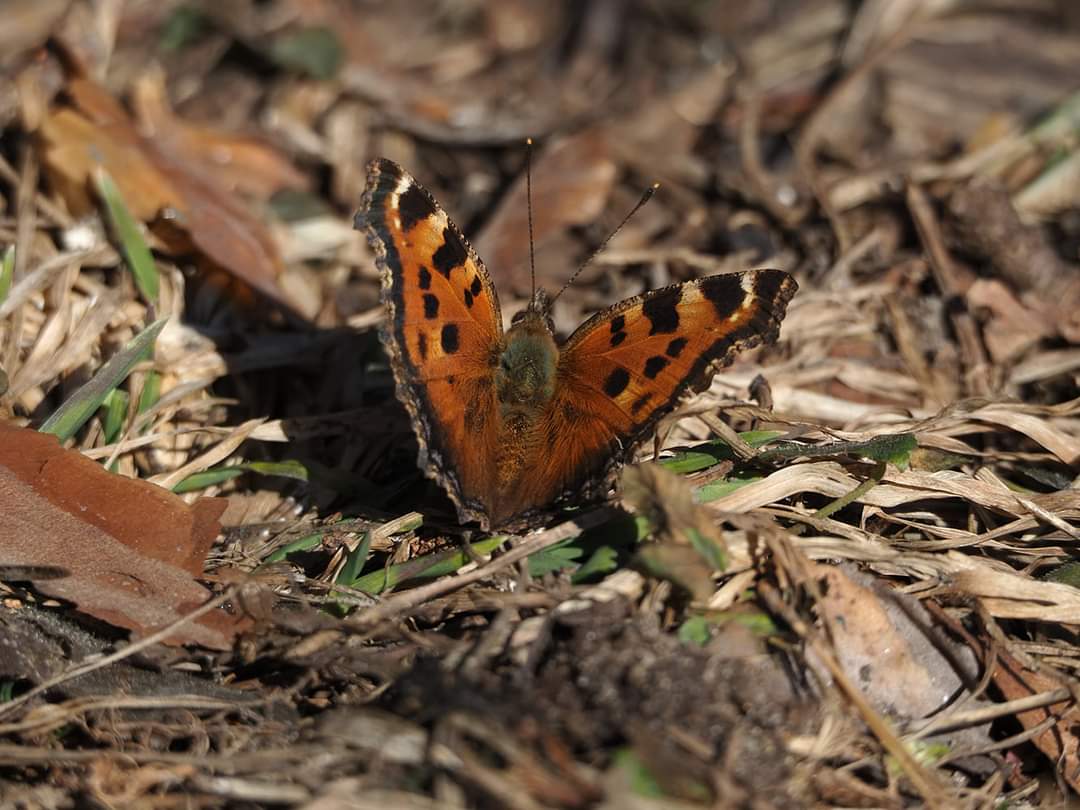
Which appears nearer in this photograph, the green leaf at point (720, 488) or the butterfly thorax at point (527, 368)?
the green leaf at point (720, 488)

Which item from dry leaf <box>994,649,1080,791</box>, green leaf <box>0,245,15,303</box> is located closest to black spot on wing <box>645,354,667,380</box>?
dry leaf <box>994,649,1080,791</box>

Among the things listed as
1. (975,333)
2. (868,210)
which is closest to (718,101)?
(868,210)

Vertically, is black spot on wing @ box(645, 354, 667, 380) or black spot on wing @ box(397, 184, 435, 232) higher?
black spot on wing @ box(397, 184, 435, 232)

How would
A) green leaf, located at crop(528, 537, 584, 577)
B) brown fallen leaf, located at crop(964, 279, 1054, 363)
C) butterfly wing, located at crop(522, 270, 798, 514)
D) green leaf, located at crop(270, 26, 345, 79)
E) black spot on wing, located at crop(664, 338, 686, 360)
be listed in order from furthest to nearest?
green leaf, located at crop(270, 26, 345, 79)
brown fallen leaf, located at crop(964, 279, 1054, 363)
black spot on wing, located at crop(664, 338, 686, 360)
butterfly wing, located at crop(522, 270, 798, 514)
green leaf, located at crop(528, 537, 584, 577)

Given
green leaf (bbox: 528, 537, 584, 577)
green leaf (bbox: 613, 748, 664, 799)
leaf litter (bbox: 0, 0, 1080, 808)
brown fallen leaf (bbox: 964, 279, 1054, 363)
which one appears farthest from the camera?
brown fallen leaf (bbox: 964, 279, 1054, 363)

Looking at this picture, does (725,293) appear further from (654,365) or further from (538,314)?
(538,314)

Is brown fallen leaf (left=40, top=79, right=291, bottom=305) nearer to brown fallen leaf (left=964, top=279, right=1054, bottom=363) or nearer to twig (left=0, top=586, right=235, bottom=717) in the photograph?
twig (left=0, top=586, right=235, bottom=717)

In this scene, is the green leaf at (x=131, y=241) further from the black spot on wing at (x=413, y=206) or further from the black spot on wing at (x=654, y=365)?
the black spot on wing at (x=654, y=365)

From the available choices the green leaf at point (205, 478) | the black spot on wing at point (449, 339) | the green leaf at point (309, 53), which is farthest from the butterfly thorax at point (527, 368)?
the green leaf at point (309, 53)
